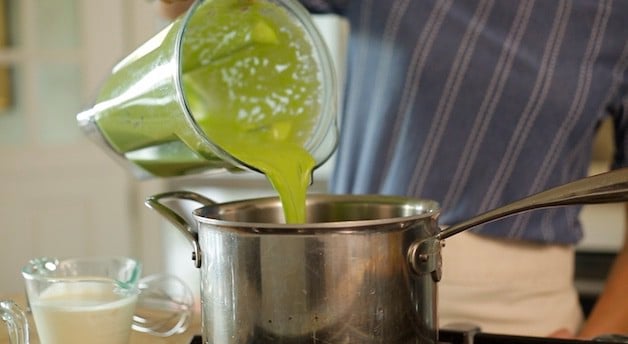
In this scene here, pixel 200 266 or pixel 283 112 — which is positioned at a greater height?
pixel 283 112

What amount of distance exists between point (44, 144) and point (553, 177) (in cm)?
152

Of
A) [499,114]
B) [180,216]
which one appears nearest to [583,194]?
[180,216]

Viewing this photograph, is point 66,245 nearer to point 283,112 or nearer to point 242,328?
point 283,112

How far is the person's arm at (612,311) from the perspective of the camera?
1.15 m

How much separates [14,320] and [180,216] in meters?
0.15

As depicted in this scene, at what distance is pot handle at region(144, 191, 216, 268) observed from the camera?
0.67 m

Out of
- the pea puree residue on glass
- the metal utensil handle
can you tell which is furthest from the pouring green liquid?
the metal utensil handle

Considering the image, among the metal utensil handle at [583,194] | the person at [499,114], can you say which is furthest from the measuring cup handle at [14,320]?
the person at [499,114]

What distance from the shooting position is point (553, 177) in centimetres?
116

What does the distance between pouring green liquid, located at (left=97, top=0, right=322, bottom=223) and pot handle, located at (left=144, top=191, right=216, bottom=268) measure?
4 centimetres

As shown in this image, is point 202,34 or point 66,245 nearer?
point 202,34

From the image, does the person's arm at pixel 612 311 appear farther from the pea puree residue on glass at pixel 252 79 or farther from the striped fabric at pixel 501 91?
the pea puree residue on glass at pixel 252 79

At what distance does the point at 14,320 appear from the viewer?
705 mm

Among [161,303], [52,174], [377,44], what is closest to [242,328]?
[161,303]
